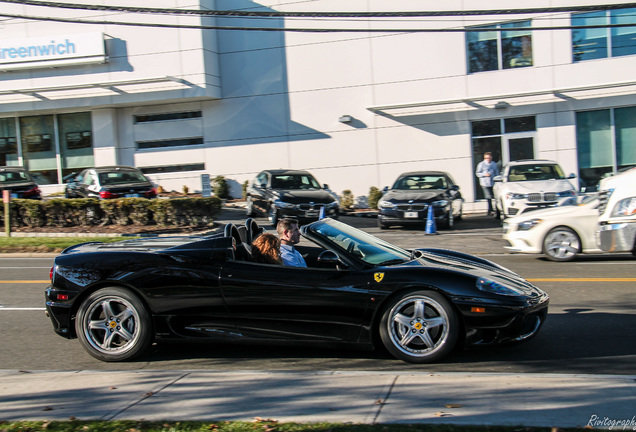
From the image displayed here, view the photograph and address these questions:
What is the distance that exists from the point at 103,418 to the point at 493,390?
2726 mm

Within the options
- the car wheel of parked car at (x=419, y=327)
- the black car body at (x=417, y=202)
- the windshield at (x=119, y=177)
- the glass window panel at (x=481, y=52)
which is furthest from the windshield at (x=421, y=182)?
the car wheel of parked car at (x=419, y=327)

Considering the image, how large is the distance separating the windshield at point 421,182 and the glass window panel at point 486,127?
16.0 feet

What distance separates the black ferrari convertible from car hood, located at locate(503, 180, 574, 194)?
1076 cm

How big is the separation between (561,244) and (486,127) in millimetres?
11556

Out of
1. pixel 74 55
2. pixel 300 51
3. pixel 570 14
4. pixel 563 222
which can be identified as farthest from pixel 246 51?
pixel 563 222

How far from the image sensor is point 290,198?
17609 mm

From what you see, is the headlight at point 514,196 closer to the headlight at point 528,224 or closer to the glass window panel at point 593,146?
the headlight at point 528,224

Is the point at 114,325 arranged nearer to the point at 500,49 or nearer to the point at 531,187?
the point at 531,187

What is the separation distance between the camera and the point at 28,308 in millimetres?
8453

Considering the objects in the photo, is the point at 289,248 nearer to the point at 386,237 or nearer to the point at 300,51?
the point at 386,237

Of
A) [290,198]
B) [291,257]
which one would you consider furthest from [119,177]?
[291,257]

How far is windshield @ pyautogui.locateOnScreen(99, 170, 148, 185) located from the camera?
761 inches

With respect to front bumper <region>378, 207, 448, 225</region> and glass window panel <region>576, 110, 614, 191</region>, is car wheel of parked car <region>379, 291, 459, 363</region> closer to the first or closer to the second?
front bumper <region>378, 207, 448, 225</region>

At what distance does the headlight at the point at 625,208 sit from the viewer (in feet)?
32.4
